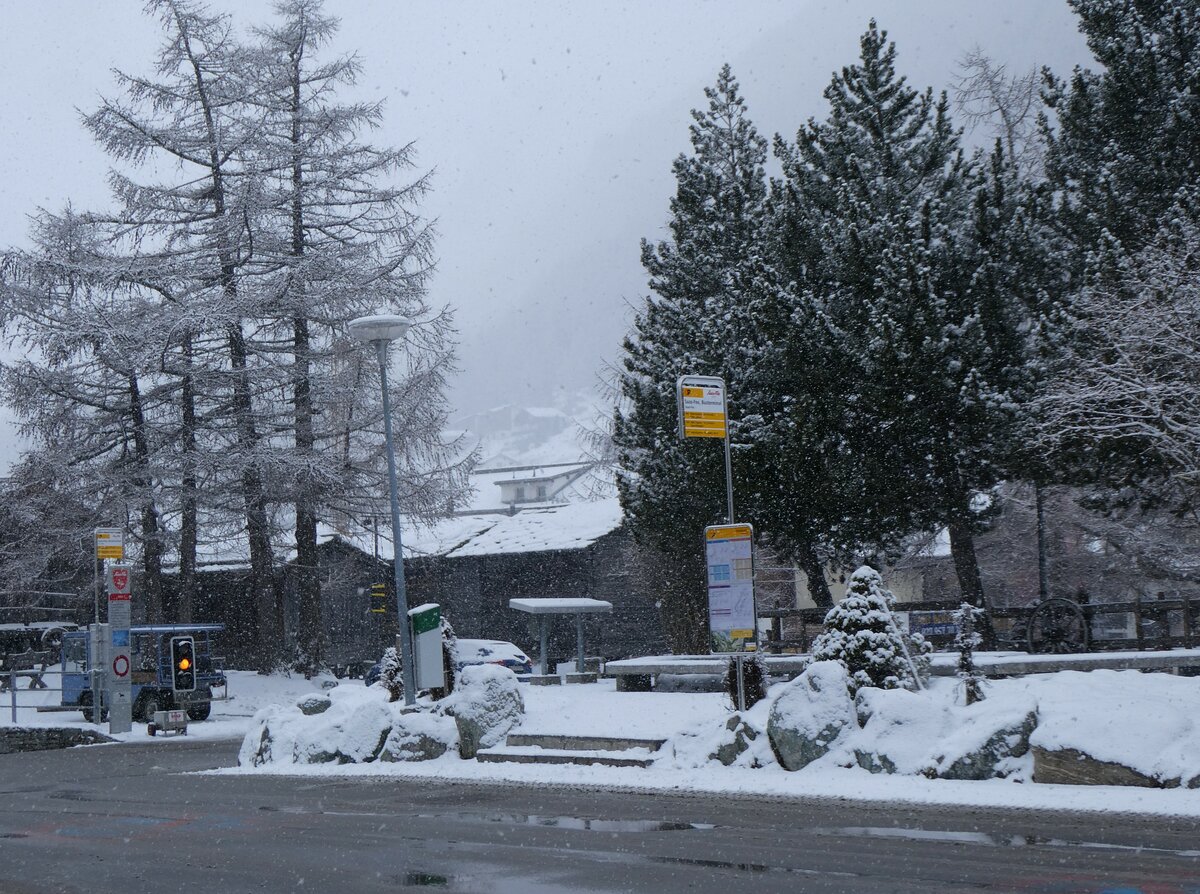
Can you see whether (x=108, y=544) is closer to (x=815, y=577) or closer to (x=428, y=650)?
(x=428, y=650)

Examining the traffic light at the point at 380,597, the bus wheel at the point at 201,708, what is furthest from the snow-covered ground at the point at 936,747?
the traffic light at the point at 380,597

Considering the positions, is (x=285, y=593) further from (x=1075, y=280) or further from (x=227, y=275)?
(x=1075, y=280)

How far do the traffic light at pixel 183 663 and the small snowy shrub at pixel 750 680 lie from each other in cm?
1575

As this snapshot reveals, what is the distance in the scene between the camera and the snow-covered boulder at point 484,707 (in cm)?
1766

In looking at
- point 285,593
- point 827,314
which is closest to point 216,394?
point 285,593

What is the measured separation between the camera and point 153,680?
3053 centimetres

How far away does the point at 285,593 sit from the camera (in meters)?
45.1

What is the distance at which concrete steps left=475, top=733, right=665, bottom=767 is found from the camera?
15.8 meters

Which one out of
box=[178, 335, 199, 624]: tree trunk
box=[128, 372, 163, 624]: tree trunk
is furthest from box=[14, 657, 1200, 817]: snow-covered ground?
box=[128, 372, 163, 624]: tree trunk

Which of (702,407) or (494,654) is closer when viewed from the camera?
(702,407)

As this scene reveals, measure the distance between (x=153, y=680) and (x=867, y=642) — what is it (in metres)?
20.7

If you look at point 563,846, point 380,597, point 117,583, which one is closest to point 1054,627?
point 563,846

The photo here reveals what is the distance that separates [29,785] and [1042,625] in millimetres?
16167

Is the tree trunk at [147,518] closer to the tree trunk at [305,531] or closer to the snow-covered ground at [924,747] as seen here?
the tree trunk at [305,531]
